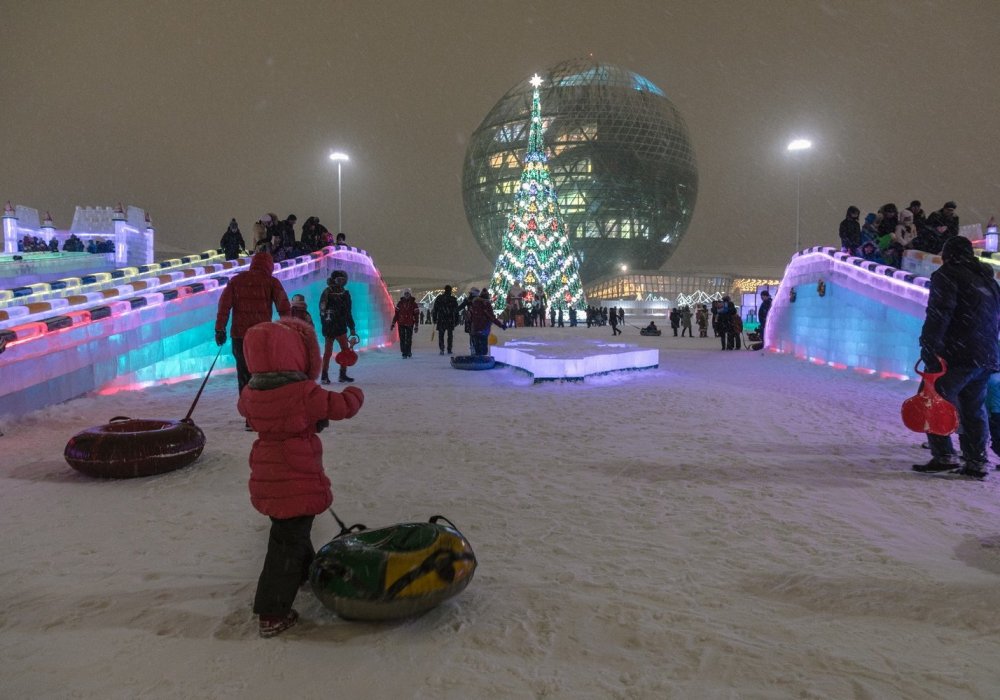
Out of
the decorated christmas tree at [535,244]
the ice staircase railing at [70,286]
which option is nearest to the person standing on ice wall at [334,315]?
the ice staircase railing at [70,286]

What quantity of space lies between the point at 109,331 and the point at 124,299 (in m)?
0.68

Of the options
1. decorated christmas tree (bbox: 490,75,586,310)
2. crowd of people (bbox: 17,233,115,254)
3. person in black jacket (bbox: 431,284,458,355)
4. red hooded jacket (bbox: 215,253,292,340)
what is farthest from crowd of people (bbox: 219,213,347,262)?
decorated christmas tree (bbox: 490,75,586,310)

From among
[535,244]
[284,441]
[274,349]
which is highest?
[535,244]

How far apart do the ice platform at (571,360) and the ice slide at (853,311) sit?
142 inches

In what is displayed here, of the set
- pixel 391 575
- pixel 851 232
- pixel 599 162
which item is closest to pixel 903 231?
pixel 851 232

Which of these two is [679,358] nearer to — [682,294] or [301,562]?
[301,562]

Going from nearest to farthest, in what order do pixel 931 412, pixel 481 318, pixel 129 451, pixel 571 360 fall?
pixel 931 412 → pixel 129 451 → pixel 571 360 → pixel 481 318

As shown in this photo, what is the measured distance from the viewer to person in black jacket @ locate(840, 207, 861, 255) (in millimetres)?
12688

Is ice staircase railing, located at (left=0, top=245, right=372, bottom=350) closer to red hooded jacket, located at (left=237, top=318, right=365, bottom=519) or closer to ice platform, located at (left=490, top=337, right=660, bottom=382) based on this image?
ice platform, located at (left=490, top=337, right=660, bottom=382)

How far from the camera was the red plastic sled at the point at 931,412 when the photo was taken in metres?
4.04

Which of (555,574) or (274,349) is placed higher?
(274,349)

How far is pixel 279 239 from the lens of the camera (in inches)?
531

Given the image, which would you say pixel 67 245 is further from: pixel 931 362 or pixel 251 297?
pixel 931 362

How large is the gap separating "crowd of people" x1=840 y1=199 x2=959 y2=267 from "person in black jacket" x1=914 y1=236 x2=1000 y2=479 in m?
7.53
